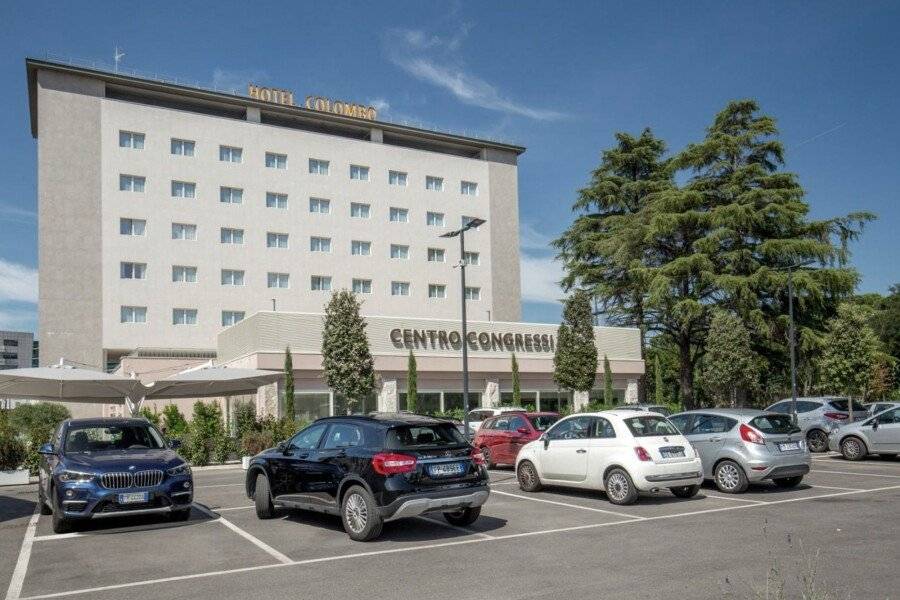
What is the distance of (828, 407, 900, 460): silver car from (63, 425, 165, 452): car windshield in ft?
57.9

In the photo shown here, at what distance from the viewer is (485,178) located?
61.3m

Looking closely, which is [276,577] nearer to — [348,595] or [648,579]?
[348,595]

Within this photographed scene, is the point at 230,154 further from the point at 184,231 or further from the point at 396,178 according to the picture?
the point at 396,178

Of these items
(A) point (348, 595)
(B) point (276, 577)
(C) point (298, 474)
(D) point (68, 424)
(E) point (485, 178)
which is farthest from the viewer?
(E) point (485, 178)

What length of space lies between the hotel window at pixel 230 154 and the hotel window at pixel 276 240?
17.1 feet

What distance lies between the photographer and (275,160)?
5297 centimetres

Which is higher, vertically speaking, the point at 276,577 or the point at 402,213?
the point at 402,213

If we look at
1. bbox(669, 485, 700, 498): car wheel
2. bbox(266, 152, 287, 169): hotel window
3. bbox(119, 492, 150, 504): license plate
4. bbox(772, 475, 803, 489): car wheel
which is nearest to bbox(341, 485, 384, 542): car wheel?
bbox(119, 492, 150, 504): license plate

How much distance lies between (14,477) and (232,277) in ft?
101

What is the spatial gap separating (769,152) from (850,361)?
49.1ft

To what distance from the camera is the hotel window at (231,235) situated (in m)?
50.4

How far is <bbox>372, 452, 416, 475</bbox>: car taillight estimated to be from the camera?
33.3 ft

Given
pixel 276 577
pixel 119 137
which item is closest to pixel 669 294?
pixel 119 137

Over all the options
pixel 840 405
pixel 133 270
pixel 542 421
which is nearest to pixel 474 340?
pixel 840 405
